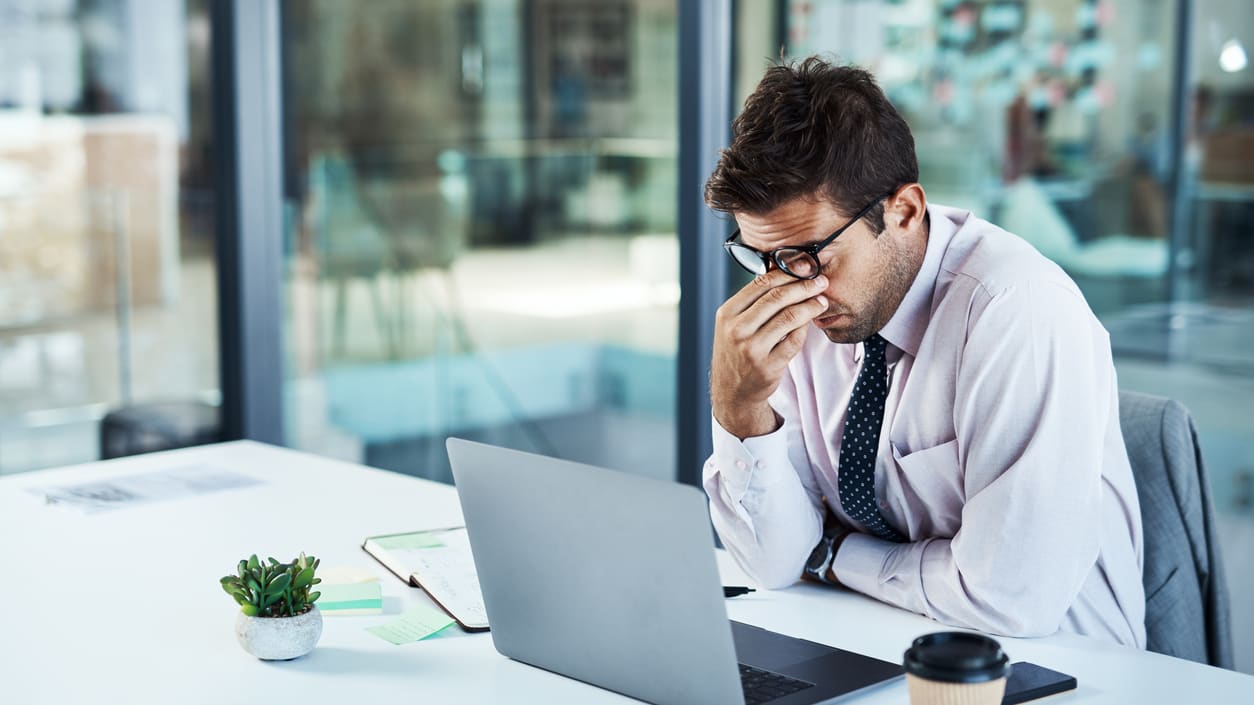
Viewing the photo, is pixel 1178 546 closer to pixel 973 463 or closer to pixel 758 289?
pixel 973 463

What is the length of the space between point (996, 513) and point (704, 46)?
1.56m

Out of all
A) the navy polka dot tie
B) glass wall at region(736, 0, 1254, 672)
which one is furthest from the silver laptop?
glass wall at region(736, 0, 1254, 672)

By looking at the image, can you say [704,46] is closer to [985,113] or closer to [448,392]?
[985,113]

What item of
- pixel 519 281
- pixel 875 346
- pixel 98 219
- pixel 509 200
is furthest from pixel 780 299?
pixel 509 200

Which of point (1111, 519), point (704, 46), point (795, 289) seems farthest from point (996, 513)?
point (704, 46)

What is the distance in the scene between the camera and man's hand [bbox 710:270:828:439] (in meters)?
1.65

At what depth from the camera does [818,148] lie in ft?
5.34

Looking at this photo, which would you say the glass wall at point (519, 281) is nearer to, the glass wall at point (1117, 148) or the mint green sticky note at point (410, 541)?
the glass wall at point (1117, 148)

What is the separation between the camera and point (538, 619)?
136 cm

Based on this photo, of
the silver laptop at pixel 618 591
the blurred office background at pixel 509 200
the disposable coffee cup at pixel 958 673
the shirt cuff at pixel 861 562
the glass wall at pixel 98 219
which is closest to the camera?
the disposable coffee cup at pixel 958 673

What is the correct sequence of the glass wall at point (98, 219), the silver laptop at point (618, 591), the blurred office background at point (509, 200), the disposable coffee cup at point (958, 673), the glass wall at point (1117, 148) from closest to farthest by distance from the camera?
the disposable coffee cup at point (958, 673) → the silver laptop at point (618, 591) → the glass wall at point (1117, 148) → the blurred office background at point (509, 200) → the glass wall at point (98, 219)

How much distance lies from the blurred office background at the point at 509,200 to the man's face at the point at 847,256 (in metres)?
1.24

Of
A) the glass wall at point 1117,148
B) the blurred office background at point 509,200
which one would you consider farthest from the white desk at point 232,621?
the glass wall at point 1117,148

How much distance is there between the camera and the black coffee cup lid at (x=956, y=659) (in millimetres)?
1080
